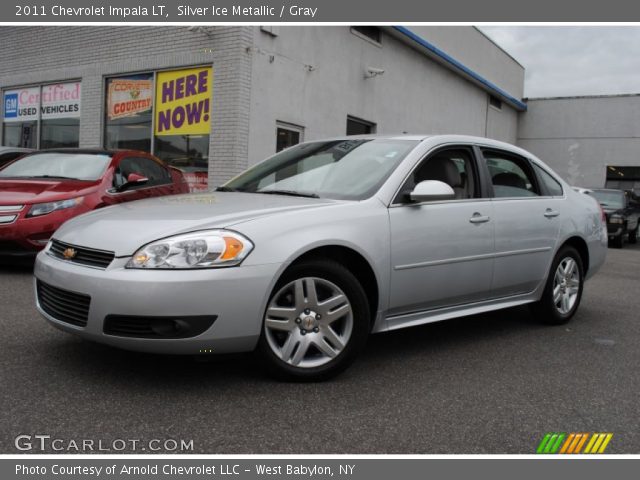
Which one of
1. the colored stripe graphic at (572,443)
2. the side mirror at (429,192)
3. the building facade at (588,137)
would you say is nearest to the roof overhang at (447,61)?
the building facade at (588,137)

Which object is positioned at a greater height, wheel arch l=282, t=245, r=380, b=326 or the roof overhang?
the roof overhang

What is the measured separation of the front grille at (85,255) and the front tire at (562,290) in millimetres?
3489

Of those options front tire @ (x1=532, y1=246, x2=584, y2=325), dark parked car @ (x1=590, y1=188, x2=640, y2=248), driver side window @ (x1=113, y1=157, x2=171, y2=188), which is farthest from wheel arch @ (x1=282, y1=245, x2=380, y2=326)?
dark parked car @ (x1=590, y1=188, x2=640, y2=248)

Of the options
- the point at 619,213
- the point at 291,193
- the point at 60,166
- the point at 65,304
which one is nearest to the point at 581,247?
the point at 291,193

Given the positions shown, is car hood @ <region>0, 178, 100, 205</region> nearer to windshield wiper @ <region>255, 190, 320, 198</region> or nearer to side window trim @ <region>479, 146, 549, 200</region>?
windshield wiper @ <region>255, 190, 320, 198</region>

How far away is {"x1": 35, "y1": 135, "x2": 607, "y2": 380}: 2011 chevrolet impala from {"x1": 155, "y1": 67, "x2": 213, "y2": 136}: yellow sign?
6457 mm

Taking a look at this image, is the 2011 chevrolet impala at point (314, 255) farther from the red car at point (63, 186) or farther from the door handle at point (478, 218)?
the red car at point (63, 186)

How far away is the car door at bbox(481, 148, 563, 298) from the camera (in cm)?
456

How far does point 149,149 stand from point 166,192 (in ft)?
14.2

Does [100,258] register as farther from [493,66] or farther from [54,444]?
[493,66]

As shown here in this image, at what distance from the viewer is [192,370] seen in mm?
3527

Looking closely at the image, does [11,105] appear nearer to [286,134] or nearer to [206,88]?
[206,88]

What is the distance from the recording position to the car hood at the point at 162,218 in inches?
125

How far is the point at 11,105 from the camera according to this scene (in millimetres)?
14203
